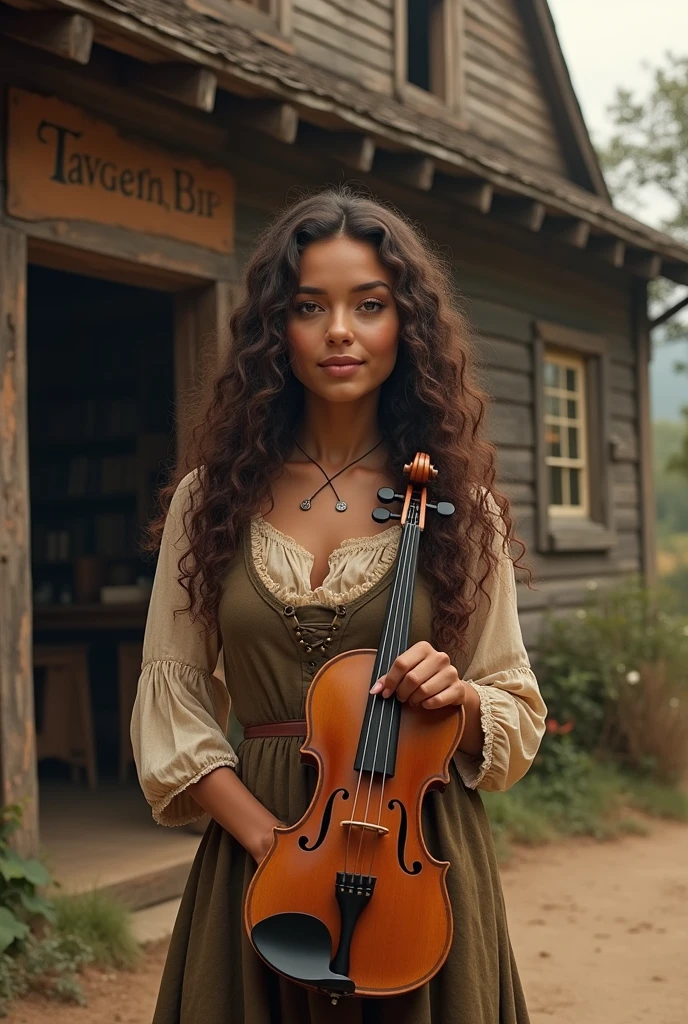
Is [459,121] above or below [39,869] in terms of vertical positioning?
above

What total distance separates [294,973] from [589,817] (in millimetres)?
5772

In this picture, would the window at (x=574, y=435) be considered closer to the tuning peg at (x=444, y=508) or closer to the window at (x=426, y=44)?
the window at (x=426, y=44)

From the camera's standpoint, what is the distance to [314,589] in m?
1.89

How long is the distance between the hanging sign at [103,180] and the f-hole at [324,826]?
3235mm

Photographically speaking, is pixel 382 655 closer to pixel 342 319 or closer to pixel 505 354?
pixel 342 319

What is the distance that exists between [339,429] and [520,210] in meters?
5.21

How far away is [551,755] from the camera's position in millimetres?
7320

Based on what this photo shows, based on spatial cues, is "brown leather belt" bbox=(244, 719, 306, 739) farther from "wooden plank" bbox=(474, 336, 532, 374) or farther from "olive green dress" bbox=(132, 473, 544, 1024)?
"wooden plank" bbox=(474, 336, 532, 374)

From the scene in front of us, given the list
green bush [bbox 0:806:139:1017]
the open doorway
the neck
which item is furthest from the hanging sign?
the neck

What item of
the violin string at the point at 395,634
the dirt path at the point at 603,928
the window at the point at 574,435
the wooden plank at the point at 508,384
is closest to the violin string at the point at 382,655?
the violin string at the point at 395,634

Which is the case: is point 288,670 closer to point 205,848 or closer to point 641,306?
point 205,848

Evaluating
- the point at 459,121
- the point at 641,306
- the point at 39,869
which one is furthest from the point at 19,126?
the point at 641,306

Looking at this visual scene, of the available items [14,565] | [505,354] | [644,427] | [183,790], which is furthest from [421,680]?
[644,427]

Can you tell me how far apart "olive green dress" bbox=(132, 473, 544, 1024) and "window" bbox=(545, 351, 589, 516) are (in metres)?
6.40
